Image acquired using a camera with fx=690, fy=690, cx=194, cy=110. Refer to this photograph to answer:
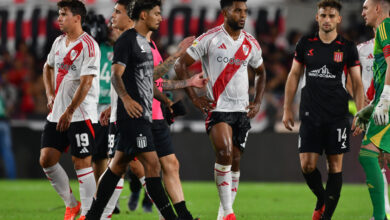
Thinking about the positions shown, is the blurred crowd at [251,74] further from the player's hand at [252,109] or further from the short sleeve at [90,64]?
the short sleeve at [90,64]

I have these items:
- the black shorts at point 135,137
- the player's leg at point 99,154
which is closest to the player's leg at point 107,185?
the black shorts at point 135,137

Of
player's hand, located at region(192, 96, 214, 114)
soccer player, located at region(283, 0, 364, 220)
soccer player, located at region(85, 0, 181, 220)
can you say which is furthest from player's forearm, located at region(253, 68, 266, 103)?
soccer player, located at region(85, 0, 181, 220)

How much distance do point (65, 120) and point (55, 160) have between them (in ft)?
1.76

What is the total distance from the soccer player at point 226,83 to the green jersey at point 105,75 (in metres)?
1.64

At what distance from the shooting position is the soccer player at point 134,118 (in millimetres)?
6113

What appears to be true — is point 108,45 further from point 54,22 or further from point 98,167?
point 54,22

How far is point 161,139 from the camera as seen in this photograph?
6988mm

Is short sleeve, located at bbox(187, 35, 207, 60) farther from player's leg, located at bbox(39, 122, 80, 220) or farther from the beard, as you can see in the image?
player's leg, located at bbox(39, 122, 80, 220)

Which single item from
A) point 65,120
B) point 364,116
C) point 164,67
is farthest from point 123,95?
point 364,116

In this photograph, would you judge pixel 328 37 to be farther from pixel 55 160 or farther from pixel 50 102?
pixel 55 160

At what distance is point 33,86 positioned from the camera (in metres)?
18.7

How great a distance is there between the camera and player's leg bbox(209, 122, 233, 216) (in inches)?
295

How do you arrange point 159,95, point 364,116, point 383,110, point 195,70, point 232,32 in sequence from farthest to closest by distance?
1. point 195,70
2. point 232,32
3. point 159,95
4. point 364,116
5. point 383,110

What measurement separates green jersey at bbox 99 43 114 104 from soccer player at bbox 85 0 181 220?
9.20 ft
